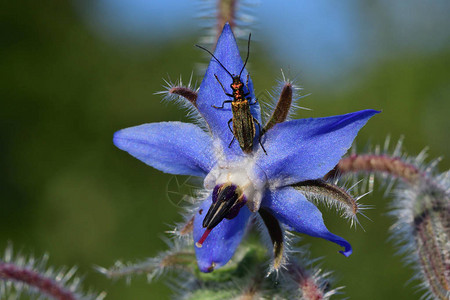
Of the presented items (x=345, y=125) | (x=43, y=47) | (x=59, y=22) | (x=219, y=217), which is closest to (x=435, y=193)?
(x=345, y=125)

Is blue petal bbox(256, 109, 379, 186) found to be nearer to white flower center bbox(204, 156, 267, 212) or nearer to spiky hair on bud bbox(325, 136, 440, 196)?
white flower center bbox(204, 156, 267, 212)

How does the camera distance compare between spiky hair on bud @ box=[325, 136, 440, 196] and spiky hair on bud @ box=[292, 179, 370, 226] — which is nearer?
spiky hair on bud @ box=[292, 179, 370, 226]

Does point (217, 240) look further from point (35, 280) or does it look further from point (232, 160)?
point (35, 280)

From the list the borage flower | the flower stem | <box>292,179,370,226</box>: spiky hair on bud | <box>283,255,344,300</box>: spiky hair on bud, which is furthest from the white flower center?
the flower stem

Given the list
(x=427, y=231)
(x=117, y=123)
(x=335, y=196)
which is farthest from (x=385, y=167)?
(x=117, y=123)

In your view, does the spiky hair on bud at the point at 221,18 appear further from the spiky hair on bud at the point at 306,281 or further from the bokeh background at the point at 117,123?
the bokeh background at the point at 117,123

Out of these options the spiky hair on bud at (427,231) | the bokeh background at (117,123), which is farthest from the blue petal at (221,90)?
the bokeh background at (117,123)
